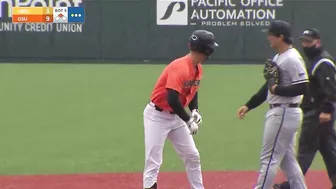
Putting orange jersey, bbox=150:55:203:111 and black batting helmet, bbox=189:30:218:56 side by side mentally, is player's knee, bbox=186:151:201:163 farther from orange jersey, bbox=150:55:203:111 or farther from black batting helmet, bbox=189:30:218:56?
black batting helmet, bbox=189:30:218:56

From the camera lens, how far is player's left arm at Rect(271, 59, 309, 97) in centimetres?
689

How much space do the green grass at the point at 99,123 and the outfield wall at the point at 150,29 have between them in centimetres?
374

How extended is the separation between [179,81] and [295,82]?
110cm

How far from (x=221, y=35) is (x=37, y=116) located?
13082mm

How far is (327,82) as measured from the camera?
7.63m

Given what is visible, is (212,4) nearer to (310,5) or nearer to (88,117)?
(310,5)

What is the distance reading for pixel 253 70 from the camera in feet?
78.1

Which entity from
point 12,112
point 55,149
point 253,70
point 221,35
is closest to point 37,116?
point 12,112

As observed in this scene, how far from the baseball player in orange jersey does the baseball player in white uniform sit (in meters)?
0.64

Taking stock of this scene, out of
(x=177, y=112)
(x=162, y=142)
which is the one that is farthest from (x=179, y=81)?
(x=162, y=142)

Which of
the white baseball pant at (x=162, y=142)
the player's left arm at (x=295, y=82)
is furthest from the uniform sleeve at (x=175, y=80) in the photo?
the player's left arm at (x=295, y=82)

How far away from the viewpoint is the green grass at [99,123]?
33.2 ft
